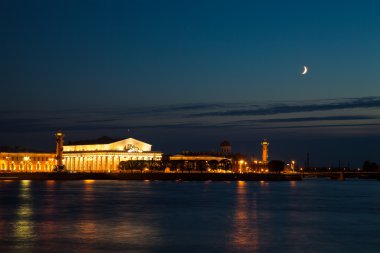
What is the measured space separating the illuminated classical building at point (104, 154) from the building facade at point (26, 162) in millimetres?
4331

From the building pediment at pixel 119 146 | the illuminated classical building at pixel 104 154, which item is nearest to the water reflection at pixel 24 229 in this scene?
the illuminated classical building at pixel 104 154

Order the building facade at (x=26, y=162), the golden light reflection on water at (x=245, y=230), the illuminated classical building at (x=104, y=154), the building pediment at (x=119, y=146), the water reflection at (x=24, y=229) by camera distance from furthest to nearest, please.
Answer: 1. the building facade at (x=26, y=162)
2. the building pediment at (x=119, y=146)
3. the illuminated classical building at (x=104, y=154)
4. the golden light reflection on water at (x=245, y=230)
5. the water reflection at (x=24, y=229)

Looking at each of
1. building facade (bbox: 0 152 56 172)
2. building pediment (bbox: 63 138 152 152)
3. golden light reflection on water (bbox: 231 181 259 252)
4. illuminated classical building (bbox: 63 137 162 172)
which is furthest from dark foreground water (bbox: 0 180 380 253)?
building facade (bbox: 0 152 56 172)

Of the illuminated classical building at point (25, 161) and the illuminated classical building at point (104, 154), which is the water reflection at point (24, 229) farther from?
the illuminated classical building at point (25, 161)

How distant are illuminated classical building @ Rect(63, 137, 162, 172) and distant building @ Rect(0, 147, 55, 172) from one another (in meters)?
4.47

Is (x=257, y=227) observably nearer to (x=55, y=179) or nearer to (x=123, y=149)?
(x=55, y=179)

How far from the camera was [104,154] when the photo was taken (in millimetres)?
170000

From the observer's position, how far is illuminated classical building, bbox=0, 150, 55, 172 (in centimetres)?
17296

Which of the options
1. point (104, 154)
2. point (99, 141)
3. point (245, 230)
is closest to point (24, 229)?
point (245, 230)

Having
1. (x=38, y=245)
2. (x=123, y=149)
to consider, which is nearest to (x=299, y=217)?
(x=38, y=245)

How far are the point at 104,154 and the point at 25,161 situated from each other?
69.7ft

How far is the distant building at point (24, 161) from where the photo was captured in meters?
173

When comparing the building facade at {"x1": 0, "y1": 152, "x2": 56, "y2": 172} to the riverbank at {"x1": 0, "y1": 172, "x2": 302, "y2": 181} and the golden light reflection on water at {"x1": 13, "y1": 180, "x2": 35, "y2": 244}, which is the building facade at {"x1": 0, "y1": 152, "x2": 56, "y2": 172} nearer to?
the riverbank at {"x1": 0, "y1": 172, "x2": 302, "y2": 181}

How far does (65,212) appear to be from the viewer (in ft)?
157
